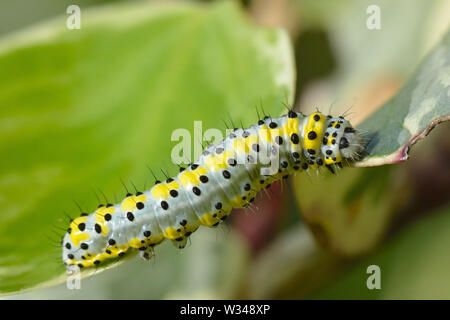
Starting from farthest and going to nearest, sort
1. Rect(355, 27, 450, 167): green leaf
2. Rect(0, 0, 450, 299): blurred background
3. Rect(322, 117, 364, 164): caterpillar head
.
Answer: Rect(0, 0, 450, 299): blurred background < Rect(322, 117, 364, 164): caterpillar head < Rect(355, 27, 450, 167): green leaf

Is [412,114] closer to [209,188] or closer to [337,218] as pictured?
[337,218]

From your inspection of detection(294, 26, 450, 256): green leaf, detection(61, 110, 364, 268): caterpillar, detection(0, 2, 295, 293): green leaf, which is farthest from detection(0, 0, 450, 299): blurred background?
detection(0, 2, 295, 293): green leaf

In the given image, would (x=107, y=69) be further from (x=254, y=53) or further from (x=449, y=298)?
(x=449, y=298)

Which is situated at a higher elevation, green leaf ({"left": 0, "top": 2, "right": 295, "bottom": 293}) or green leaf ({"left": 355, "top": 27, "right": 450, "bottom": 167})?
green leaf ({"left": 0, "top": 2, "right": 295, "bottom": 293})

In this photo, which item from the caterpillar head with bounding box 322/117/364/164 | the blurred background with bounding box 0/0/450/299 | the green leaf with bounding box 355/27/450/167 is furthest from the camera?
the blurred background with bounding box 0/0/450/299

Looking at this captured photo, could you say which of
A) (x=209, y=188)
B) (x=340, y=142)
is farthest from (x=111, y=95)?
(x=340, y=142)

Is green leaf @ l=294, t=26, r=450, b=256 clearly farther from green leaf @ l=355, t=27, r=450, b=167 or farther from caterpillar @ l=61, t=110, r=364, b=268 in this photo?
caterpillar @ l=61, t=110, r=364, b=268

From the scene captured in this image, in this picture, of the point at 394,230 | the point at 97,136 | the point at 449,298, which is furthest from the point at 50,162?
the point at 449,298
